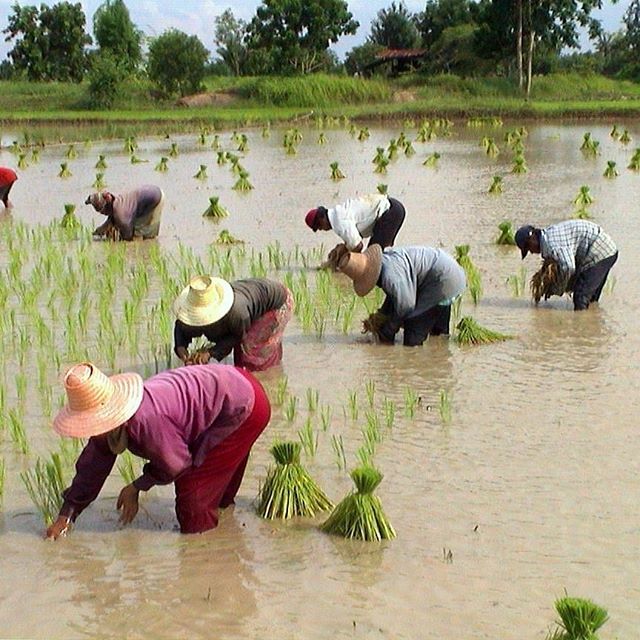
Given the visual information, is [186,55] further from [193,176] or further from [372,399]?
[372,399]

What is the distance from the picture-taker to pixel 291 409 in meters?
5.02

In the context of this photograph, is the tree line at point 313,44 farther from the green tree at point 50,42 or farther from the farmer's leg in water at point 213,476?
the farmer's leg in water at point 213,476

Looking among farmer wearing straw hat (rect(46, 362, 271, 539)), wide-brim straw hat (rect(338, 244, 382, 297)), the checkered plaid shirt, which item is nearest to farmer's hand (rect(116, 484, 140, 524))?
farmer wearing straw hat (rect(46, 362, 271, 539))

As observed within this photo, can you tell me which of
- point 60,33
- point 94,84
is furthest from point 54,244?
point 60,33

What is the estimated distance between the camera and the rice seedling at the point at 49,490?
12.4ft

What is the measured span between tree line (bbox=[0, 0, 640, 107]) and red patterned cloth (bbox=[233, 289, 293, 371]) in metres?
28.0

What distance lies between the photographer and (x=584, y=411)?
5016mm

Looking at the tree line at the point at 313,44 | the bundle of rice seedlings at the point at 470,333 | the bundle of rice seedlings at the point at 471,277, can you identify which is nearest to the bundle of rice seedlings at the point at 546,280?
the bundle of rice seedlings at the point at 471,277

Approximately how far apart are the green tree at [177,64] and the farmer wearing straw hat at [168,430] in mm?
32024

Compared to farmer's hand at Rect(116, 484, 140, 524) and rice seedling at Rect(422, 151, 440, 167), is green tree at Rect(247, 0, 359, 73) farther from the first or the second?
farmer's hand at Rect(116, 484, 140, 524)

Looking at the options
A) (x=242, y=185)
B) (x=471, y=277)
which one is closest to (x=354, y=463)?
(x=471, y=277)

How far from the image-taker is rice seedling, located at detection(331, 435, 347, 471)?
4.36 meters

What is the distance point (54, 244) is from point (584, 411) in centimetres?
617

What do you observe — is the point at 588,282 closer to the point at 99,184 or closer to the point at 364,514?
the point at 364,514
